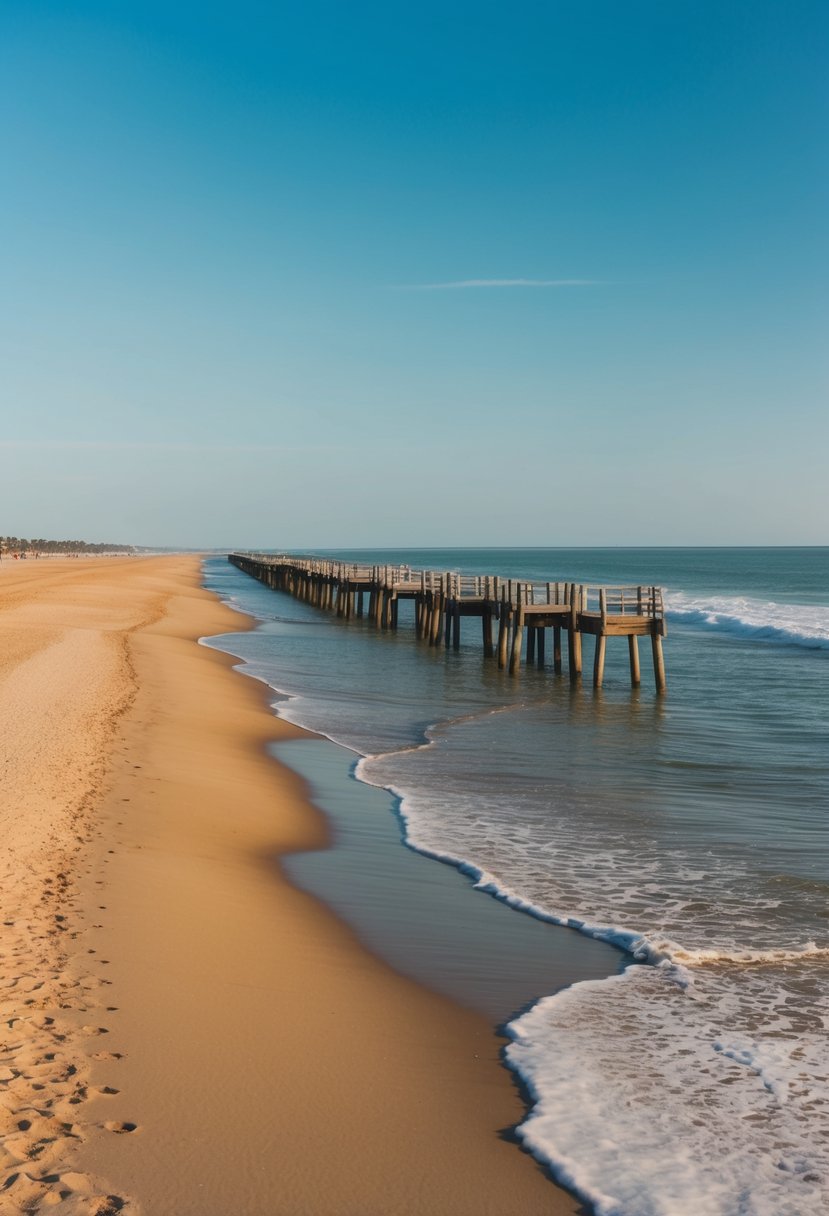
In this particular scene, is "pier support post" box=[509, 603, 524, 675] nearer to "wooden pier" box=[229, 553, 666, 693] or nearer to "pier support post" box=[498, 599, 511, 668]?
"wooden pier" box=[229, 553, 666, 693]

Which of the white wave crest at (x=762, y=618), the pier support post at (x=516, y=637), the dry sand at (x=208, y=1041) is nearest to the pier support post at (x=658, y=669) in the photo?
the pier support post at (x=516, y=637)

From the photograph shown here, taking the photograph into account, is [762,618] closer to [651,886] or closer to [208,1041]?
[651,886]

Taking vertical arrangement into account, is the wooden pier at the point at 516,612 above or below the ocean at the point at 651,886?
above

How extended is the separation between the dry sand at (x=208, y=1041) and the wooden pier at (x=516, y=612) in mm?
14907

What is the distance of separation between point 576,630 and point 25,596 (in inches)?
1077

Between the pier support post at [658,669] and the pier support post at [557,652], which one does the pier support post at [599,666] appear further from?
the pier support post at [557,652]

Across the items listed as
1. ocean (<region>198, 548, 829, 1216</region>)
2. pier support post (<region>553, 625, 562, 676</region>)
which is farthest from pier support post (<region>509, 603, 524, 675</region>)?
ocean (<region>198, 548, 829, 1216</region>)

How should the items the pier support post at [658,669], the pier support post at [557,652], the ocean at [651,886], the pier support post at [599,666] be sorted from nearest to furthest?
1. the ocean at [651,886]
2. the pier support post at [658,669]
3. the pier support post at [599,666]
4. the pier support post at [557,652]

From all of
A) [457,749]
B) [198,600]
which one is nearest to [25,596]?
[198,600]

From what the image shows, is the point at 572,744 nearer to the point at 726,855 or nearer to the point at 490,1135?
the point at 726,855

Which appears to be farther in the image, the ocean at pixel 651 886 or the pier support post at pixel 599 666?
the pier support post at pixel 599 666

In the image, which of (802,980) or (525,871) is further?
(525,871)

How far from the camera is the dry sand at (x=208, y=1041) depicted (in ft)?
13.6

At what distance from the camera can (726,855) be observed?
32.6ft
